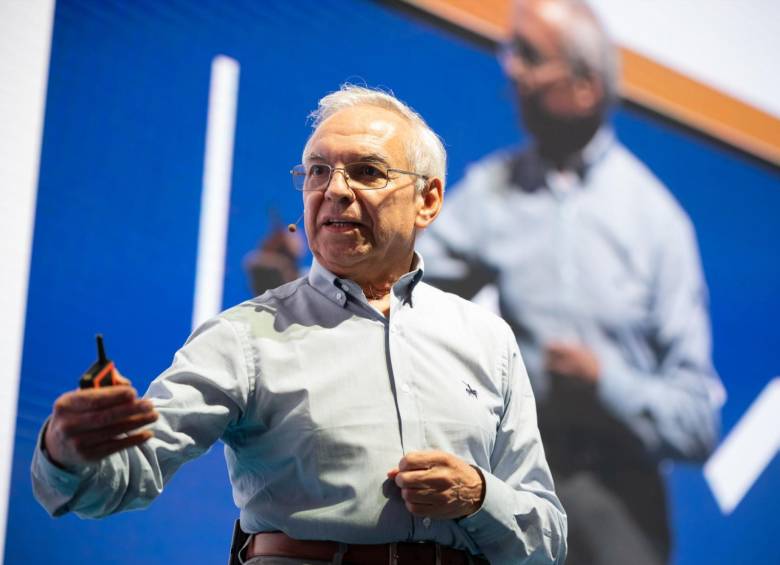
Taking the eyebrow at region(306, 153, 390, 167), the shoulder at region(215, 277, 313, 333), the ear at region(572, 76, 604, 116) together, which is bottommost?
the shoulder at region(215, 277, 313, 333)

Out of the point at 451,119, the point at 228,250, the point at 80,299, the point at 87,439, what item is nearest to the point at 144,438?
the point at 87,439

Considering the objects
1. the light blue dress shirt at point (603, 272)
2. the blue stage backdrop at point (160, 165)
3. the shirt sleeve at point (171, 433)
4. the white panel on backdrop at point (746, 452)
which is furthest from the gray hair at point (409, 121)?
the white panel on backdrop at point (746, 452)

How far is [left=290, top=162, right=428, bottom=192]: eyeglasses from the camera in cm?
183

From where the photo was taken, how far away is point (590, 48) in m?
3.67

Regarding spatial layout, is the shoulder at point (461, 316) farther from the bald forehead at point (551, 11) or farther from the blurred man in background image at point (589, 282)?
the bald forehead at point (551, 11)

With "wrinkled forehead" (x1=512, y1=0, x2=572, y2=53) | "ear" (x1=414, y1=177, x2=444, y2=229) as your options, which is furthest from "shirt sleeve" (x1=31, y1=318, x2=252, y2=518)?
"wrinkled forehead" (x1=512, y1=0, x2=572, y2=53)

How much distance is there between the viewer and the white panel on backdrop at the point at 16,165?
2383 millimetres

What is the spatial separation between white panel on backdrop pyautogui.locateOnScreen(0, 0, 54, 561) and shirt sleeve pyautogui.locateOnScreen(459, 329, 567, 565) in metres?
1.21

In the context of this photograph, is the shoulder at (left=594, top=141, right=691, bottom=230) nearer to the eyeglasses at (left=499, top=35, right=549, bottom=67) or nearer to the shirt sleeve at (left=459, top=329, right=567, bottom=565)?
the eyeglasses at (left=499, top=35, right=549, bottom=67)

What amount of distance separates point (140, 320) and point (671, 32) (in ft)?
7.70

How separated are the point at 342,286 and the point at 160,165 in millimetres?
1080

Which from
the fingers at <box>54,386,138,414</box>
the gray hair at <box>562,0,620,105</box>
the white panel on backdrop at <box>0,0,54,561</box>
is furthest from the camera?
the gray hair at <box>562,0,620,105</box>

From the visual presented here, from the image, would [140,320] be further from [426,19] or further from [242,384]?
[426,19]

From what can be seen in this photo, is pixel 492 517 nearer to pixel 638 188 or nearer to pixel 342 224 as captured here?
pixel 342 224
